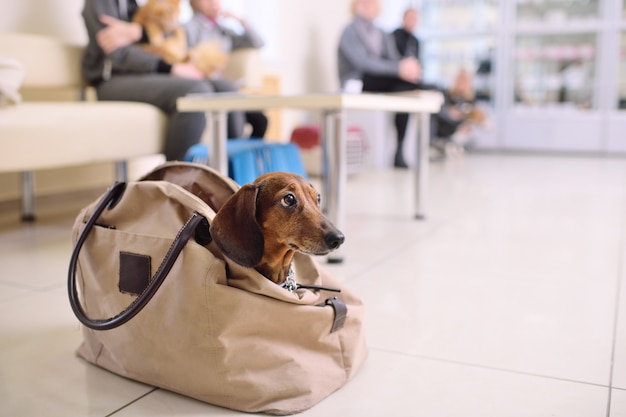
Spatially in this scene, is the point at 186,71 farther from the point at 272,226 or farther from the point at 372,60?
the point at 372,60

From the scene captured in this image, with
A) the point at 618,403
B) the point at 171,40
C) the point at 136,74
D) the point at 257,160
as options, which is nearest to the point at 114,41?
the point at 136,74

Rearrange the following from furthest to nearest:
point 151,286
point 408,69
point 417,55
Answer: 1. point 417,55
2. point 408,69
3. point 151,286

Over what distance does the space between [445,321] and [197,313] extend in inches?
23.3

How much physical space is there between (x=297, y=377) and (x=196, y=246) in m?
0.23

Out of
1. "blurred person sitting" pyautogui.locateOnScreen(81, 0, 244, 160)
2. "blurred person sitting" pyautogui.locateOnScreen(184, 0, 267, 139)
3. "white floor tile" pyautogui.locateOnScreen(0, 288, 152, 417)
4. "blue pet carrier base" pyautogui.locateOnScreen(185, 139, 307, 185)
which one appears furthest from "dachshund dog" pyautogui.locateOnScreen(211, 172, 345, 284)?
"blurred person sitting" pyautogui.locateOnScreen(184, 0, 267, 139)

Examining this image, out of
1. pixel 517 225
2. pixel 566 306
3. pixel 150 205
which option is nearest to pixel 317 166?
pixel 517 225

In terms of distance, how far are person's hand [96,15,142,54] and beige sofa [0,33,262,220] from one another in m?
0.23

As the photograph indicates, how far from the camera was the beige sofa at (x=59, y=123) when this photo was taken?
1.82 m

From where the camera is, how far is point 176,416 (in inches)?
34.1

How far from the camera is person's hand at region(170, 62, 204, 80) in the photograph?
8.14 ft

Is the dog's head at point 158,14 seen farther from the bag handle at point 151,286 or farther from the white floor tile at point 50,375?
the bag handle at point 151,286

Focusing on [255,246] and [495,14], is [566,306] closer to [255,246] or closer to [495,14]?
[255,246]

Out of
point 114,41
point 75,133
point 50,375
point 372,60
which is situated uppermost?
point 372,60

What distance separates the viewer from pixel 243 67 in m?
2.99
